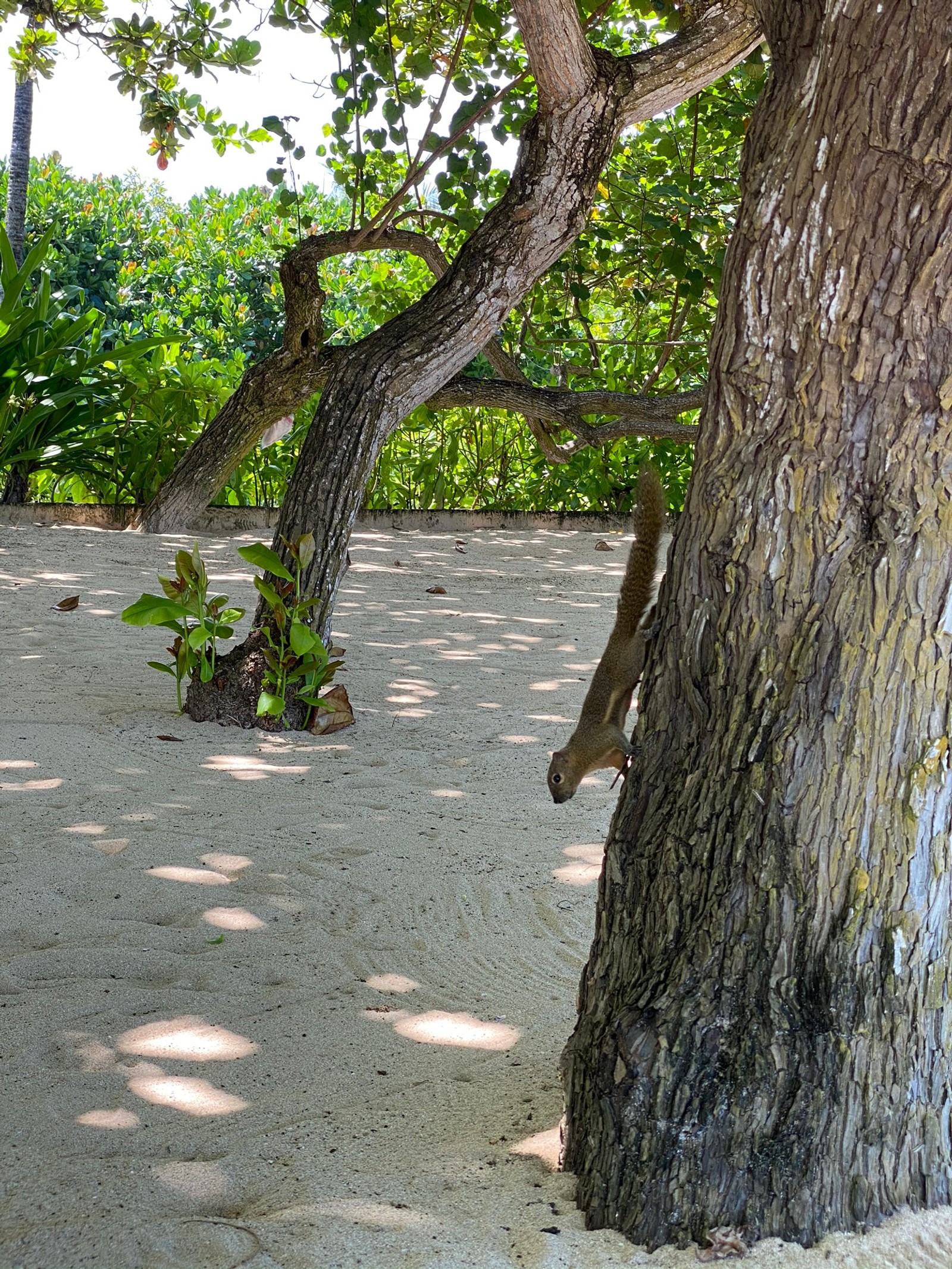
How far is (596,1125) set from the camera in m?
1.89

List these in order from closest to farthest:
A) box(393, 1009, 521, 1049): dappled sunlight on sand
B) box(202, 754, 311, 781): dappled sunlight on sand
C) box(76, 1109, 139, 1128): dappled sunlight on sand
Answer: box(76, 1109, 139, 1128): dappled sunlight on sand < box(393, 1009, 521, 1049): dappled sunlight on sand < box(202, 754, 311, 781): dappled sunlight on sand

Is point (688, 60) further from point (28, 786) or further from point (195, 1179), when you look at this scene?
point (195, 1179)

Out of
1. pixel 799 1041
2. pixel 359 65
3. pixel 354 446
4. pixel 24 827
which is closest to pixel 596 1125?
pixel 799 1041

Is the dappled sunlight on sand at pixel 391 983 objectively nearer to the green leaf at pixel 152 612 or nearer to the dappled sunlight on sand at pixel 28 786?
the dappled sunlight on sand at pixel 28 786

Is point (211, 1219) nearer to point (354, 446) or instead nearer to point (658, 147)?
point (354, 446)

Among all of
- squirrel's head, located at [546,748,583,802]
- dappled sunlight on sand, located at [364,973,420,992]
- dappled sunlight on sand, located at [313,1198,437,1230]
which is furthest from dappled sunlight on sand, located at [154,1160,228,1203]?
squirrel's head, located at [546,748,583,802]

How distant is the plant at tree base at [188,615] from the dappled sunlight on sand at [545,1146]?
3039 millimetres

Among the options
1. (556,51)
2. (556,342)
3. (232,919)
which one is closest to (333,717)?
(232,919)

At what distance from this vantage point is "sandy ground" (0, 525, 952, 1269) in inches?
74.7

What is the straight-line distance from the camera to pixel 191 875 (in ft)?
11.3

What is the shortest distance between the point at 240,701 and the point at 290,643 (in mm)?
382

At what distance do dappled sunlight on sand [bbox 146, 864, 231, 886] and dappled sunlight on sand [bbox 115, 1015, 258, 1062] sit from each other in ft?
2.50

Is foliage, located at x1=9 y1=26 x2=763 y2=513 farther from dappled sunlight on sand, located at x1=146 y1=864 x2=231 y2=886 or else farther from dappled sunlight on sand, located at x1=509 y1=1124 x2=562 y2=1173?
dappled sunlight on sand, located at x1=509 y1=1124 x2=562 y2=1173

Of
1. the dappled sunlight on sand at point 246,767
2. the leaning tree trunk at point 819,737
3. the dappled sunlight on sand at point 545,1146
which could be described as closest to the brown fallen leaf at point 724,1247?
the leaning tree trunk at point 819,737
